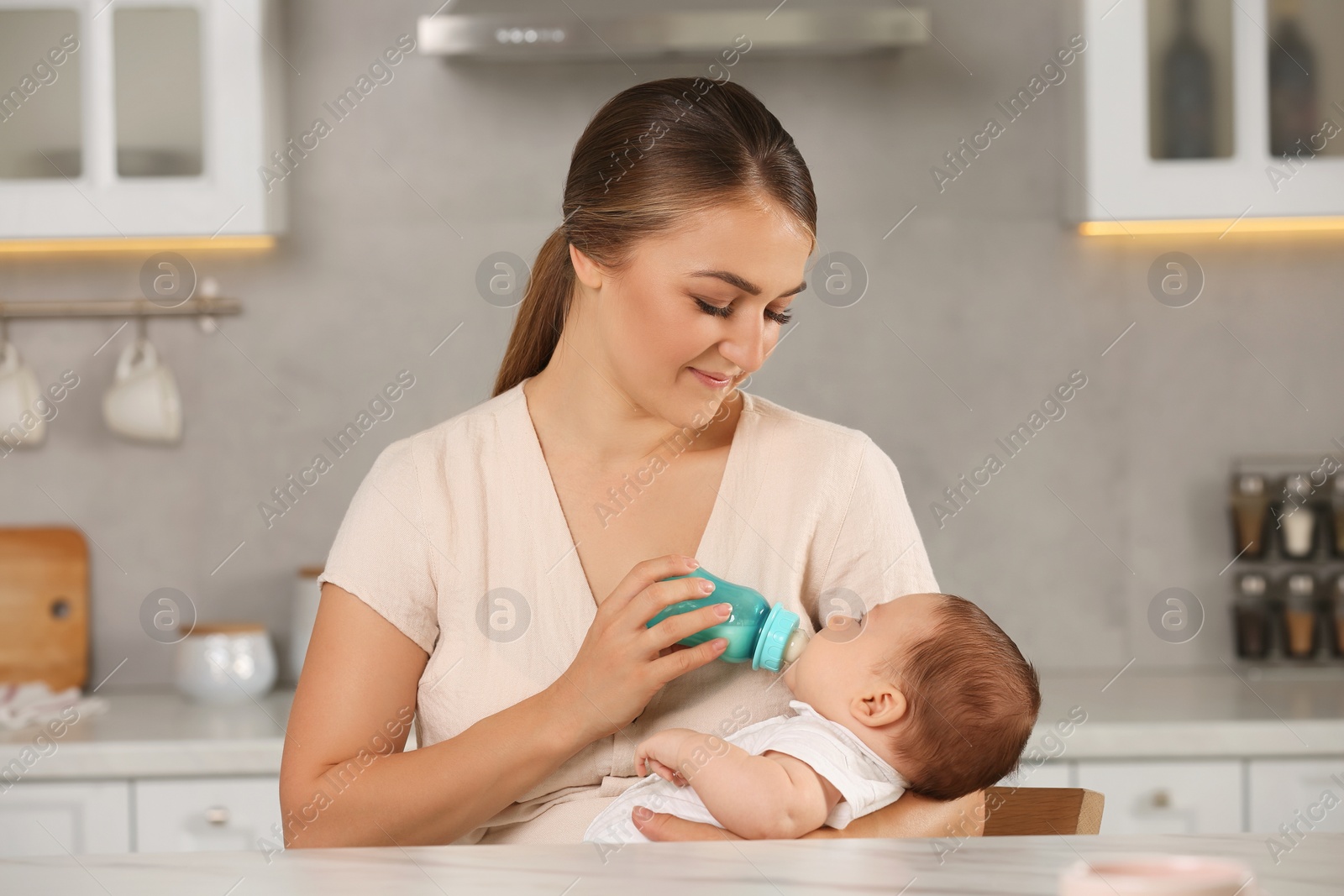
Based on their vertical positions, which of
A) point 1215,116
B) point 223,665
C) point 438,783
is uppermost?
point 1215,116

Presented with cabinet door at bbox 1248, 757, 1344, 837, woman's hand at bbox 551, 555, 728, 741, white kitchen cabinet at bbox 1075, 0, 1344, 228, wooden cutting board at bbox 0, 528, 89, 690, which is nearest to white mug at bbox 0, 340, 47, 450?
wooden cutting board at bbox 0, 528, 89, 690

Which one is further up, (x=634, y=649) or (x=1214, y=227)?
(x=1214, y=227)

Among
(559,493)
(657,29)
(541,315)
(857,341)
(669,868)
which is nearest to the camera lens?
(669,868)

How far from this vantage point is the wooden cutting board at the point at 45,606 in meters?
2.53

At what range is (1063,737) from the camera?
6.79 feet

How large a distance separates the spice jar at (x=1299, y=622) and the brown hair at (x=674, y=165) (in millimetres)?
1772

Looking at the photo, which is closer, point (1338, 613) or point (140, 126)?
point (140, 126)

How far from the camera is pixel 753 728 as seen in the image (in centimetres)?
125

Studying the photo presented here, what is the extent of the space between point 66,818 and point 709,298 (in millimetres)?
1543

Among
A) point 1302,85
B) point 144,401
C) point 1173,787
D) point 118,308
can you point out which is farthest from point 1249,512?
point 118,308

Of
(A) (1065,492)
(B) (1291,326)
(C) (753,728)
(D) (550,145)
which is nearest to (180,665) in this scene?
(D) (550,145)

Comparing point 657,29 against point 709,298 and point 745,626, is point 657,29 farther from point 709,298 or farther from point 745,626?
point 745,626

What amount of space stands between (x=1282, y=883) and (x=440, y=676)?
886 mm

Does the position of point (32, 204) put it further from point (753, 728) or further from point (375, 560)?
point (753, 728)
